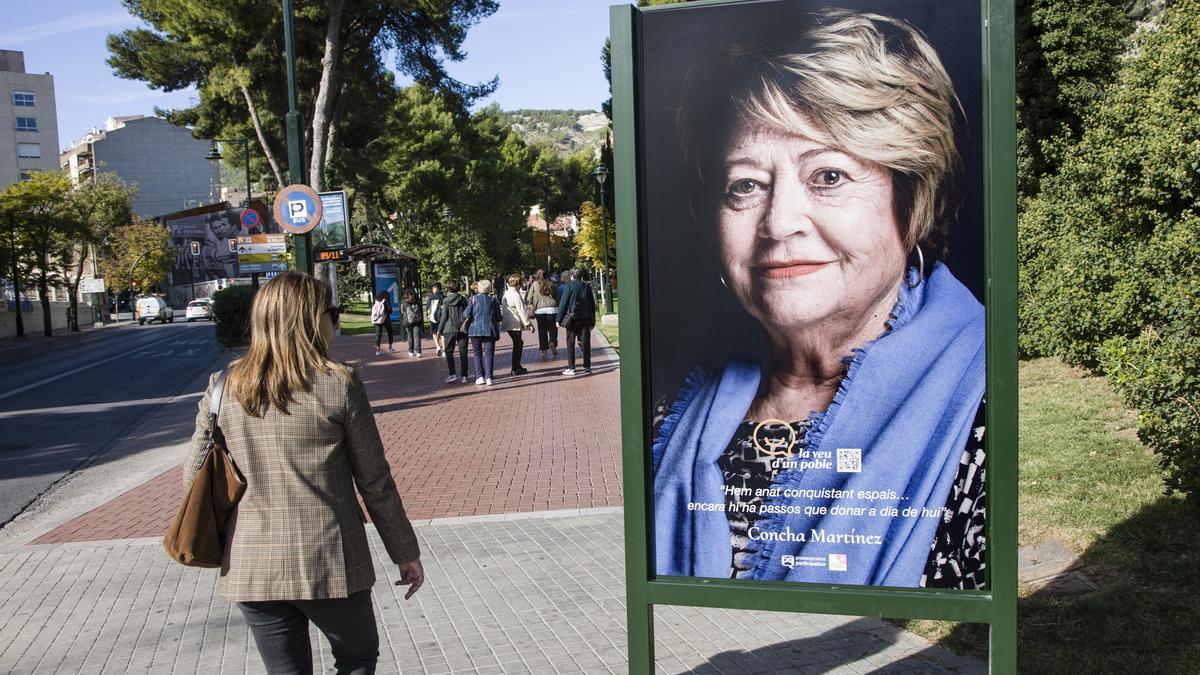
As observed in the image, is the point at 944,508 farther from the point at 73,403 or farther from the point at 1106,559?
the point at 73,403

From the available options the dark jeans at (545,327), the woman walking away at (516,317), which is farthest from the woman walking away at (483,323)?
the dark jeans at (545,327)

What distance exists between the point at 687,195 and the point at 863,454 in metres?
0.95

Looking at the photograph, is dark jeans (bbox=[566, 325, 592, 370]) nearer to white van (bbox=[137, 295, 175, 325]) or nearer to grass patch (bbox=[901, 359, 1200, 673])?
grass patch (bbox=[901, 359, 1200, 673])

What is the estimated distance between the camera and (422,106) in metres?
53.1

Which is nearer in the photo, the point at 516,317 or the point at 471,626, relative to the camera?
the point at 471,626

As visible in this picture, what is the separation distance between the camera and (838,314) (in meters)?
3.01

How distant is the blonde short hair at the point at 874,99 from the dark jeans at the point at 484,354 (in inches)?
487

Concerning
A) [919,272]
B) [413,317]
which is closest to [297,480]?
[919,272]

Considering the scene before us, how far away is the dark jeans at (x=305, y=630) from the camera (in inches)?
112

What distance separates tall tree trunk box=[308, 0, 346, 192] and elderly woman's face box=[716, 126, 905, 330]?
71.5 ft

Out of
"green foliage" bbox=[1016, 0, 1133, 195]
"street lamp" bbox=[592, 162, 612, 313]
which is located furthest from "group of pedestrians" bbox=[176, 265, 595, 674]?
"street lamp" bbox=[592, 162, 612, 313]

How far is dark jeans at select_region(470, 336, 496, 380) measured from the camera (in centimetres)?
1525

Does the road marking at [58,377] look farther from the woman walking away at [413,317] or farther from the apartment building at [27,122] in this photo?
the apartment building at [27,122]

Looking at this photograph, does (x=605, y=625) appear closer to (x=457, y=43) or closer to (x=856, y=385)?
(x=856, y=385)
